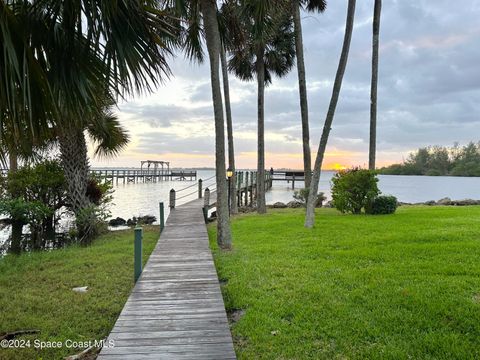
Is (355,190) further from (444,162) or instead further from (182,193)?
(444,162)

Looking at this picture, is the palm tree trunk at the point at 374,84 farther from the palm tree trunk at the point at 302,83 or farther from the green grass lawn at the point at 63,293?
the green grass lawn at the point at 63,293

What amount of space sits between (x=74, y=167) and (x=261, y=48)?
842 centimetres

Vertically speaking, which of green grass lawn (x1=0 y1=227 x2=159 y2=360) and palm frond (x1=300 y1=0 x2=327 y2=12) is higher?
palm frond (x1=300 y1=0 x2=327 y2=12)

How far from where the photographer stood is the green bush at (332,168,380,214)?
1262cm

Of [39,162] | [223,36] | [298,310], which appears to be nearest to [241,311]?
[298,310]

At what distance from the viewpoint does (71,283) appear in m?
5.98

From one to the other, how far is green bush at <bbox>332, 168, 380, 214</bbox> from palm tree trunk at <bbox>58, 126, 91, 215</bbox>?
8.37 metres

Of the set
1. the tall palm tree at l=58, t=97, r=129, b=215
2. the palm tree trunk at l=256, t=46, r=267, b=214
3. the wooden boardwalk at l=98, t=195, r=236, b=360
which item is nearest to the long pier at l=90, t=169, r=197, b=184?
the palm tree trunk at l=256, t=46, r=267, b=214

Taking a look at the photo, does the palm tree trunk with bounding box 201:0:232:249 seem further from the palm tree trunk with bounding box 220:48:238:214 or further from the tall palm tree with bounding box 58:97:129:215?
the palm tree trunk with bounding box 220:48:238:214

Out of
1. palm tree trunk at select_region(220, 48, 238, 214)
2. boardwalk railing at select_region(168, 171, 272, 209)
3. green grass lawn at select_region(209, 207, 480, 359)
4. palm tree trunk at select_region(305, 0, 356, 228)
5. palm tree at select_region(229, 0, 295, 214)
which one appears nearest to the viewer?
green grass lawn at select_region(209, 207, 480, 359)

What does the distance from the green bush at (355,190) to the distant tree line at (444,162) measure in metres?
50.1

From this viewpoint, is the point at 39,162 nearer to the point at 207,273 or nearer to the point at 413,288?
the point at 207,273

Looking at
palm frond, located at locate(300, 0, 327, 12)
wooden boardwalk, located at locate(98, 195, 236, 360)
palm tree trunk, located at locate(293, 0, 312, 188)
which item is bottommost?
wooden boardwalk, located at locate(98, 195, 236, 360)

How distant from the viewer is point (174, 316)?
397 centimetres
